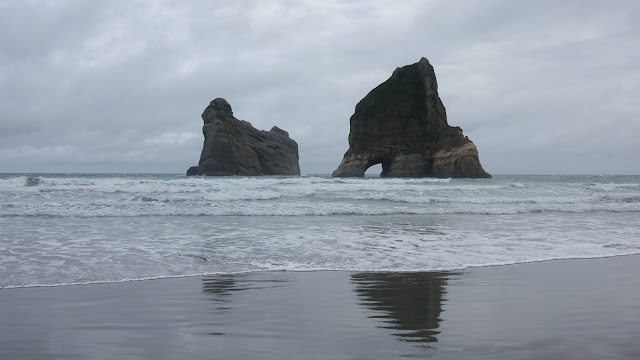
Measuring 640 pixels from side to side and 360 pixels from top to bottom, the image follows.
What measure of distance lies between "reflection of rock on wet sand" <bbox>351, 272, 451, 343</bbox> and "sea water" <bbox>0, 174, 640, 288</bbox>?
0.95 meters

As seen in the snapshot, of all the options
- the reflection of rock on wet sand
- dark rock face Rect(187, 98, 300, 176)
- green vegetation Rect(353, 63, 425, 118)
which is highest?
green vegetation Rect(353, 63, 425, 118)

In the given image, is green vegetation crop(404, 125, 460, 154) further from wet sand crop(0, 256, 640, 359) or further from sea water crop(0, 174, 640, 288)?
wet sand crop(0, 256, 640, 359)

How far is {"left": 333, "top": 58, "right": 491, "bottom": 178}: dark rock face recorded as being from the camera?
64.6m

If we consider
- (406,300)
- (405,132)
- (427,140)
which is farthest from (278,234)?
(405,132)

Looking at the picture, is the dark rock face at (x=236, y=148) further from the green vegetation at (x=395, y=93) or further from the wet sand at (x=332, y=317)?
the wet sand at (x=332, y=317)

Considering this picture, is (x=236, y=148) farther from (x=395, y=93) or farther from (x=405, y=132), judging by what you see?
(x=395, y=93)

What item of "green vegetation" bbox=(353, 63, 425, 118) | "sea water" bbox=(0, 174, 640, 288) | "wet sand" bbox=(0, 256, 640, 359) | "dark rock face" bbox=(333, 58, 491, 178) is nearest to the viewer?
"wet sand" bbox=(0, 256, 640, 359)

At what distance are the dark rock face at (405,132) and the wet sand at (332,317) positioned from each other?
56.0 meters

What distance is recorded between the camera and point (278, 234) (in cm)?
1254

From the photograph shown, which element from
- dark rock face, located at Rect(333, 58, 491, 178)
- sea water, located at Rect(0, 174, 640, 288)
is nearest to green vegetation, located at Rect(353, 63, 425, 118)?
dark rock face, located at Rect(333, 58, 491, 178)

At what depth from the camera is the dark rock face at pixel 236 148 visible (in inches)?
2790

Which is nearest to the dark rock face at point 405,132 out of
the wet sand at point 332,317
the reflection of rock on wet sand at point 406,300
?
the reflection of rock on wet sand at point 406,300

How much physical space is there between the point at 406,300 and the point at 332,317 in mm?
1218

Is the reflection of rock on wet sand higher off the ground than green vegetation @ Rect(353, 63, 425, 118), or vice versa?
green vegetation @ Rect(353, 63, 425, 118)
